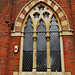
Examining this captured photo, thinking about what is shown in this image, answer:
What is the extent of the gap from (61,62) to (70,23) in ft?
7.44

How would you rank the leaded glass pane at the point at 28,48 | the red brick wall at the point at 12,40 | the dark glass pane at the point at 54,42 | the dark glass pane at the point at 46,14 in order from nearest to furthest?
the red brick wall at the point at 12,40, the leaded glass pane at the point at 28,48, the dark glass pane at the point at 54,42, the dark glass pane at the point at 46,14

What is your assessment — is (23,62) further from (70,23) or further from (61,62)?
(70,23)

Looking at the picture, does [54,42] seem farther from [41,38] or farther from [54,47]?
[41,38]

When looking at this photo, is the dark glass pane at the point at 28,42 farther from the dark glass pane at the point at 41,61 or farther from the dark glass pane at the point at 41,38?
the dark glass pane at the point at 41,61

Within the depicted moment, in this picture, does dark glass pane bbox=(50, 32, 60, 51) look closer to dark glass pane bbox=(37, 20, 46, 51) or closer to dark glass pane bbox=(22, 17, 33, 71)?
dark glass pane bbox=(37, 20, 46, 51)

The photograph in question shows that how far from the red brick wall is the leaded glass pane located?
1.43 feet

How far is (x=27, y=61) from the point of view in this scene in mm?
6191

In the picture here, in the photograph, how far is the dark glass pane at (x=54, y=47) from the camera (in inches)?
237

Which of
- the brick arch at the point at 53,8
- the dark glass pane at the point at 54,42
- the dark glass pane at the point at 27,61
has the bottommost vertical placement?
the dark glass pane at the point at 27,61

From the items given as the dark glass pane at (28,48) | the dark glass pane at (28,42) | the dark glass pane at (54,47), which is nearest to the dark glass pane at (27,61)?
the dark glass pane at (28,48)

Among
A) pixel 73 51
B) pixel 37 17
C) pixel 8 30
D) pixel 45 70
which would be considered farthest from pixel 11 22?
pixel 73 51

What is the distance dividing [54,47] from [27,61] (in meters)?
1.68

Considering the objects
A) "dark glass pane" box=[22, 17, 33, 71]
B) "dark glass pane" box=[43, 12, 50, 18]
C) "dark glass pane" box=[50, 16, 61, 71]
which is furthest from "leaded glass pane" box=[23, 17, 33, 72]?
"dark glass pane" box=[50, 16, 61, 71]

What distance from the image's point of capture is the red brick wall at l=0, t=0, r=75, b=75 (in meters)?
5.85
